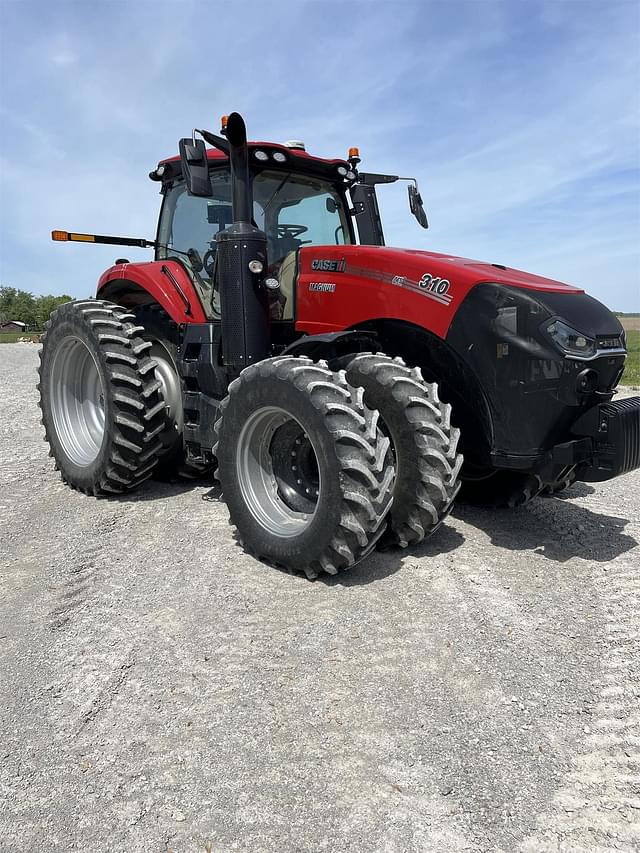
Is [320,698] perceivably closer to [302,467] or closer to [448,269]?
[302,467]

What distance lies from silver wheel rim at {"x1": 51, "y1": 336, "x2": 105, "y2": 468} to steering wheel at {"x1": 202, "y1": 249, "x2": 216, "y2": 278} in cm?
132

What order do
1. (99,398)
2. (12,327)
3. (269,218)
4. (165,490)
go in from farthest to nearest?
(12,327), (99,398), (165,490), (269,218)

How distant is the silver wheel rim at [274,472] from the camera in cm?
384

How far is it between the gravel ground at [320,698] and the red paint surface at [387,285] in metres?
1.39

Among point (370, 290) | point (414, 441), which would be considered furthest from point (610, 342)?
point (370, 290)

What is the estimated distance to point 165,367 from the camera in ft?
17.3

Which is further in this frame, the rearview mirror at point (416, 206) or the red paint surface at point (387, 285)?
the rearview mirror at point (416, 206)

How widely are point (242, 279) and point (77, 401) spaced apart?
222cm

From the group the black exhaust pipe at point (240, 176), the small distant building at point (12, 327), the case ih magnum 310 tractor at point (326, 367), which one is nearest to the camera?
the case ih magnum 310 tractor at point (326, 367)

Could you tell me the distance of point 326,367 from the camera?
3.57 m

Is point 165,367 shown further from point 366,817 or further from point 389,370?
point 366,817

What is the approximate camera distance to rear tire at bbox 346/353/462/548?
359cm

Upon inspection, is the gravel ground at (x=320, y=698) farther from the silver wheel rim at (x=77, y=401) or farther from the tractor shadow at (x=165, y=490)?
the silver wheel rim at (x=77, y=401)

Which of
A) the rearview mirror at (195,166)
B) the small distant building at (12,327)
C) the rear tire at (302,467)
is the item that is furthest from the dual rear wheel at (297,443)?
the small distant building at (12,327)
